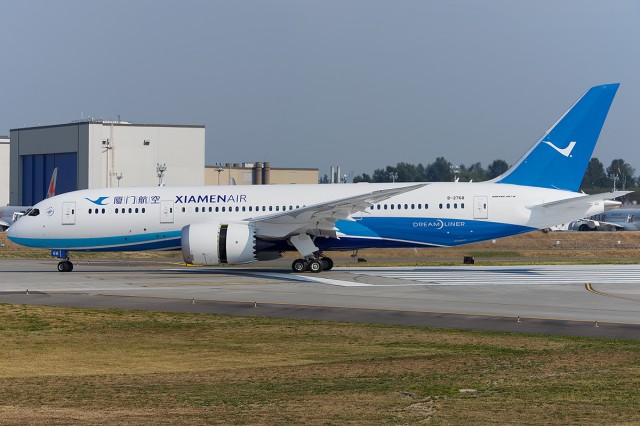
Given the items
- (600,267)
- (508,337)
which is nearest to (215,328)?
(508,337)

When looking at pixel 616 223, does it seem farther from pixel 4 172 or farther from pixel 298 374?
pixel 298 374

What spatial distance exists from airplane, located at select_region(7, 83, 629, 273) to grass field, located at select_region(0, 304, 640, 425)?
1516 centimetres

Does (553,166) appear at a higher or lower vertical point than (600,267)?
higher

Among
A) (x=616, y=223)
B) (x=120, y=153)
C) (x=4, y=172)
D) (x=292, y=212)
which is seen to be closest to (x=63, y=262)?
(x=292, y=212)

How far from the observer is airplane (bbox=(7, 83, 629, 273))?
137 feet

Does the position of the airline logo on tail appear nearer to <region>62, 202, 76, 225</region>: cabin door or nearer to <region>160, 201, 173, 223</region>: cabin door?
<region>160, 201, 173, 223</region>: cabin door

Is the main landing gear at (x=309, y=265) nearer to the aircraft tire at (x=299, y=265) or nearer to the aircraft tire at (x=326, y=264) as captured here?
the aircraft tire at (x=299, y=265)

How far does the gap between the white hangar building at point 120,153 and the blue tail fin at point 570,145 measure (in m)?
64.9

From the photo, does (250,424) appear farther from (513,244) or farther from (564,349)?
(513,244)

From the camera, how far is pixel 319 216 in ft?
138

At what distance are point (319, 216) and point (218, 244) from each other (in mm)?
4686

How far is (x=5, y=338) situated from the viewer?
23406mm

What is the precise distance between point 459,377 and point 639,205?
453 feet

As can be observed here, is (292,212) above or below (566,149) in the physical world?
below
